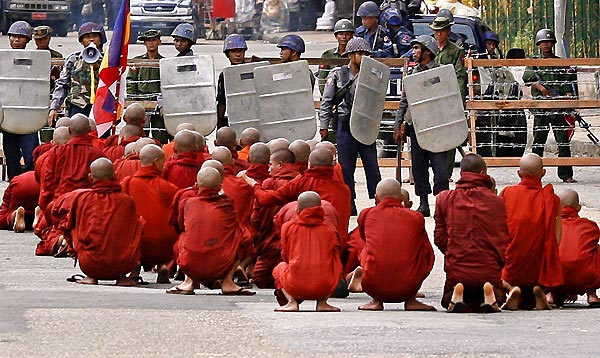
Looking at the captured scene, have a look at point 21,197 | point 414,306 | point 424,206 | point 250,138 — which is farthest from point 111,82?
point 414,306

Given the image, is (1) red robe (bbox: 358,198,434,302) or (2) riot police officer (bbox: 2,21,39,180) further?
(2) riot police officer (bbox: 2,21,39,180)

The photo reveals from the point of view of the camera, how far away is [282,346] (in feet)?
30.1

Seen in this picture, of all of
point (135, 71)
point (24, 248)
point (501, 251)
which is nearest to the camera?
point (501, 251)

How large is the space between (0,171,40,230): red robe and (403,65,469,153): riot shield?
368cm

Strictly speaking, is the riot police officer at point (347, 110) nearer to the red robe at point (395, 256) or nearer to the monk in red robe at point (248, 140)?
the monk in red robe at point (248, 140)

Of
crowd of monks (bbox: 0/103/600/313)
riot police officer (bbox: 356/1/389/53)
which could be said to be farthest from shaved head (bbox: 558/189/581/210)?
riot police officer (bbox: 356/1/389/53)

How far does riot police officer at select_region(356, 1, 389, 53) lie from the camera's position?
797 inches

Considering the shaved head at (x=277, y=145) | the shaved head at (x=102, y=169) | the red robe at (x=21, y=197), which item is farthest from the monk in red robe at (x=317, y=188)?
the red robe at (x=21, y=197)

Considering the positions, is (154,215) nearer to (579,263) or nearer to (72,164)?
(72,164)

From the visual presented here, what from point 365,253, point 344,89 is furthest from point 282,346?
point 344,89

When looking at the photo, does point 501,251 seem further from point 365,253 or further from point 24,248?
point 24,248

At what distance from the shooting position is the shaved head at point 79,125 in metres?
14.4

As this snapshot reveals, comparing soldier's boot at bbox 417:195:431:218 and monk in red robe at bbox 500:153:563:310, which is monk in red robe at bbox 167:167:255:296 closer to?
monk in red robe at bbox 500:153:563:310

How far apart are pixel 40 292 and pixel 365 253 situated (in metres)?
2.17
